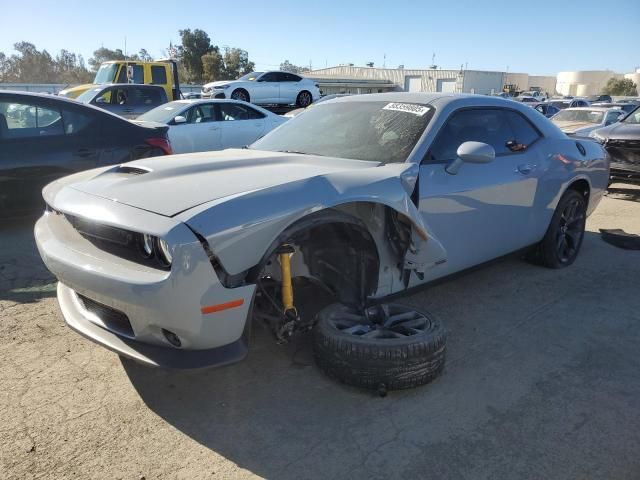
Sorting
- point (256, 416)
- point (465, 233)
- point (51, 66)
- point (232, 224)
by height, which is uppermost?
point (51, 66)

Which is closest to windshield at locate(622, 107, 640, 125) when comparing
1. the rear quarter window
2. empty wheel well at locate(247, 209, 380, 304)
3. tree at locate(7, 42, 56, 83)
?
empty wheel well at locate(247, 209, 380, 304)

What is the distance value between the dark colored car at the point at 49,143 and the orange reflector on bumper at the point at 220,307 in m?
3.89

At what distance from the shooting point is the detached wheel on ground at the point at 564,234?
479 centimetres

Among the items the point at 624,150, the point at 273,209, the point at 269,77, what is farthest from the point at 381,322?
the point at 269,77

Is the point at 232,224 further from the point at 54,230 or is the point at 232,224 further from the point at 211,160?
the point at 54,230

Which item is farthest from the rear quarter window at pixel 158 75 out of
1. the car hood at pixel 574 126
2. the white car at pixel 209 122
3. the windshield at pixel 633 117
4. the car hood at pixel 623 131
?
the windshield at pixel 633 117

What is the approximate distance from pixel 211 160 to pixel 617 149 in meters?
8.18

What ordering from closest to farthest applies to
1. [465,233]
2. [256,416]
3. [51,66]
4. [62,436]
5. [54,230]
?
[62,436], [256,416], [54,230], [465,233], [51,66]

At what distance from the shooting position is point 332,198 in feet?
8.71

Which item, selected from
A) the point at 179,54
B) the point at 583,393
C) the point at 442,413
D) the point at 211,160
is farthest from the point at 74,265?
the point at 179,54

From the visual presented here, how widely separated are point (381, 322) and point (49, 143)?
4200mm

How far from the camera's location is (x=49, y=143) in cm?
541

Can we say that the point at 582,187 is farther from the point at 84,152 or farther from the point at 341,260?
the point at 84,152

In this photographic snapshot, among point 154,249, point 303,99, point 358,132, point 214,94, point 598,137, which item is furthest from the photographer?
point 303,99
